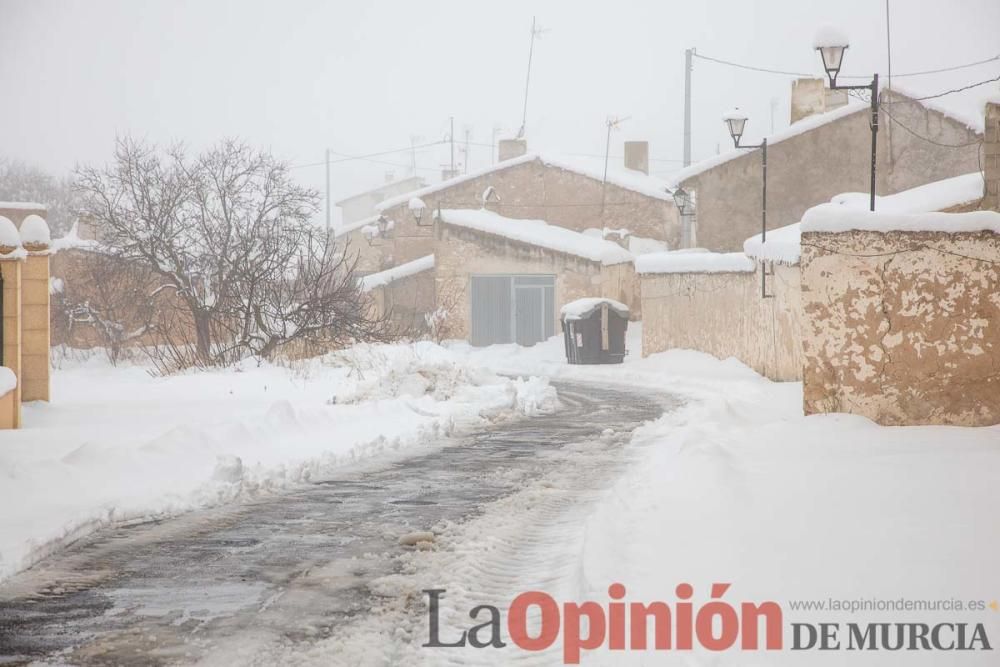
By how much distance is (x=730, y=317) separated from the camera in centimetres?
2359

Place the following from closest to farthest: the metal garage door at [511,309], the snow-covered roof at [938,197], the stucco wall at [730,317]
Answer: the snow-covered roof at [938,197], the stucco wall at [730,317], the metal garage door at [511,309]

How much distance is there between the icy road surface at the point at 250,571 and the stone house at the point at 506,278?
24.1 metres

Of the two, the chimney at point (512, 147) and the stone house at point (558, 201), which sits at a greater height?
the chimney at point (512, 147)

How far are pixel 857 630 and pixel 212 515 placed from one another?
4.96 meters

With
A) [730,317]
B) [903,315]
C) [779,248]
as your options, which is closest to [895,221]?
[903,315]

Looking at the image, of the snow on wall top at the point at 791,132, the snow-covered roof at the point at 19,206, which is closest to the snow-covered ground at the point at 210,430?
the snow on wall top at the point at 791,132

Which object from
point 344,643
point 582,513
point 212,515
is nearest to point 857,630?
point 344,643

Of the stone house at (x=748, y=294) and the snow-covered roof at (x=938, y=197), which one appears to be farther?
the stone house at (x=748, y=294)

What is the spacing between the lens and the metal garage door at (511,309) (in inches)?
1395

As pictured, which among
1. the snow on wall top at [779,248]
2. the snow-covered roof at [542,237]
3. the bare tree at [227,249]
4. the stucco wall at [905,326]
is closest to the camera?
the stucco wall at [905,326]

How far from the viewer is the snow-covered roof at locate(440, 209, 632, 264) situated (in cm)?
3434

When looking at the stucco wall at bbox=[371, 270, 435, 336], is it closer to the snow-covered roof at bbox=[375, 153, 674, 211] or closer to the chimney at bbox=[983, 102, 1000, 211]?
the snow-covered roof at bbox=[375, 153, 674, 211]

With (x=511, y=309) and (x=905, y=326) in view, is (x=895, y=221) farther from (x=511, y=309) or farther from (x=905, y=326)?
(x=511, y=309)

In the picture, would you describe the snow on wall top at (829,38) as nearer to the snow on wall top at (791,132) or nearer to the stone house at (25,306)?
the stone house at (25,306)
